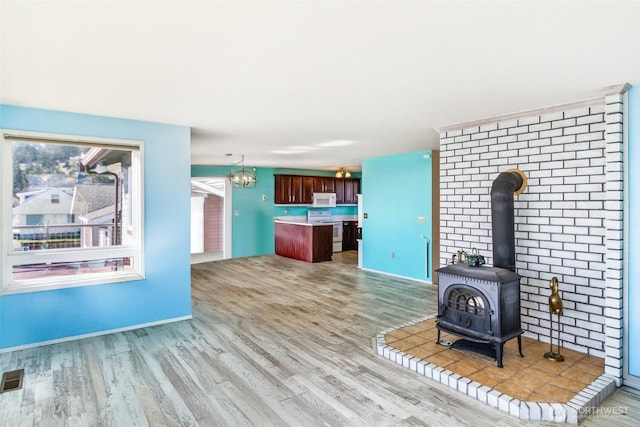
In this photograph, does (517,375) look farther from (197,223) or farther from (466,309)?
(197,223)

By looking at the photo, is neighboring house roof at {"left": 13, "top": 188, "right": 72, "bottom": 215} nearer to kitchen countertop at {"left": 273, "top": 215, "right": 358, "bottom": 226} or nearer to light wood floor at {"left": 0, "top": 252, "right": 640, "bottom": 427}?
light wood floor at {"left": 0, "top": 252, "right": 640, "bottom": 427}

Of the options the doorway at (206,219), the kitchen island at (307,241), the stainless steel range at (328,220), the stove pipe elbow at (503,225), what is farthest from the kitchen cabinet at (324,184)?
the stove pipe elbow at (503,225)

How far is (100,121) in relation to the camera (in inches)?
144

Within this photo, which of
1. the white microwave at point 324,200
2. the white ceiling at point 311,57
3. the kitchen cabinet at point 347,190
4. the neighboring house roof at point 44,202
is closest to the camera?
the white ceiling at point 311,57

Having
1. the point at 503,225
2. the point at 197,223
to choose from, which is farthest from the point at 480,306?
the point at 197,223

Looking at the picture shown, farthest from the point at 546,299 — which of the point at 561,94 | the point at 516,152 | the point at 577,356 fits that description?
the point at 561,94

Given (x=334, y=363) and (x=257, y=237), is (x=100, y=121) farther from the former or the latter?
(x=257, y=237)

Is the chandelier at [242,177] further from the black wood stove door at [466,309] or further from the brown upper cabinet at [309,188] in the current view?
the black wood stove door at [466,309]

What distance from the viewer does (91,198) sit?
394 centimetres

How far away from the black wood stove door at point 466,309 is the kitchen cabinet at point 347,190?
7.37 m

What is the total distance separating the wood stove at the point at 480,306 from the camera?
2.86 metres

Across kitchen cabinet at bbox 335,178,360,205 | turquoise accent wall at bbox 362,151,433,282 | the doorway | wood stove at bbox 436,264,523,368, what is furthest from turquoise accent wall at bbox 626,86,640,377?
the doorway

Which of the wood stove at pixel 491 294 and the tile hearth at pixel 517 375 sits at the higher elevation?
the wood stove at pixel 491 294

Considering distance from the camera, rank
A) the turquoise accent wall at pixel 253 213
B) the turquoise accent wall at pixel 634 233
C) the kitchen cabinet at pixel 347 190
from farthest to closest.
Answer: the kitchen cabinet at pixel 347 190
the turquoise accent wall at pixel 253 213
the turquoise accent wall at pixel 634 233
